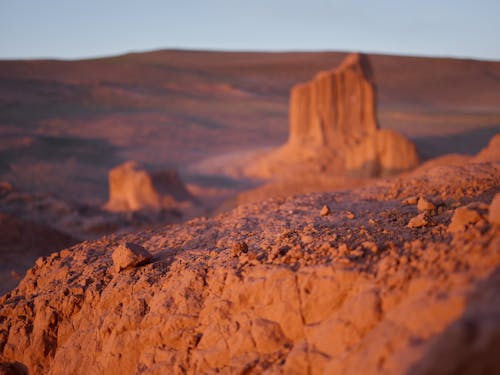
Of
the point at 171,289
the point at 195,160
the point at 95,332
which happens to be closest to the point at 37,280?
the point at 95,332

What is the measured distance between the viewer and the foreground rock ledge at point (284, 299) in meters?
1.63

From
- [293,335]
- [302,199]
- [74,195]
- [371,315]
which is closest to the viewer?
[371,315]

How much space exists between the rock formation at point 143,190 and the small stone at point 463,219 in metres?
12.2

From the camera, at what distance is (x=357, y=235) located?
2.64 m

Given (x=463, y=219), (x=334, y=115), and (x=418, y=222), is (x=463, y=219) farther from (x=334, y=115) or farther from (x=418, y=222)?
(x=334, y=115)

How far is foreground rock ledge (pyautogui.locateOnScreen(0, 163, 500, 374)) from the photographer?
64.3 inches

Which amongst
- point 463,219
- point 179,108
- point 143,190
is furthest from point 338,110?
point 179,108

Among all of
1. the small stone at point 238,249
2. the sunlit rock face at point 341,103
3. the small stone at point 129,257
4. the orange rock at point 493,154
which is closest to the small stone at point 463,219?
the small stone at point 238,249

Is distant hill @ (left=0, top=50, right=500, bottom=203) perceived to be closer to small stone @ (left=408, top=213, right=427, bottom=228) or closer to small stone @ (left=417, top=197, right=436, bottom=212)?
small stone @ (left=417, top=197, right=436, bottom=212)

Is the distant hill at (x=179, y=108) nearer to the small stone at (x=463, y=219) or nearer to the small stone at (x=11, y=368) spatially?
the small stone at (x=463, y=219)

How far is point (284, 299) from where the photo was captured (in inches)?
90.7

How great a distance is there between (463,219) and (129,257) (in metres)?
2.08

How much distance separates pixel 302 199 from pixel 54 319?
7.70 ft

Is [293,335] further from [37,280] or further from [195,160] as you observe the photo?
[195,160]
